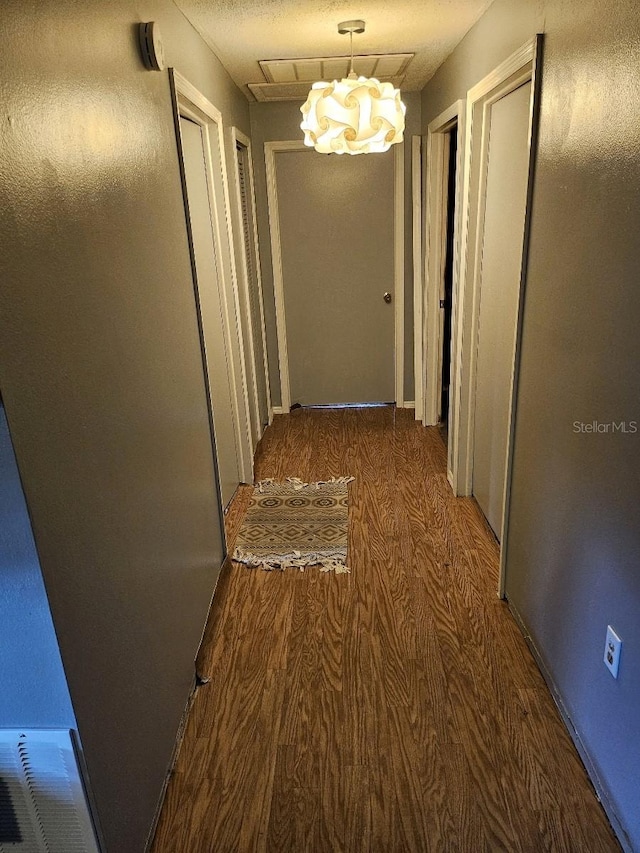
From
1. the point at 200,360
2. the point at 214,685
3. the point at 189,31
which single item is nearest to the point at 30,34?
the point at 200,360

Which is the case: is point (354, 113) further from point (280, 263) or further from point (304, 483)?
point (280, 263)

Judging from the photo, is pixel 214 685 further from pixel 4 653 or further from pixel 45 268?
pixel 45 268

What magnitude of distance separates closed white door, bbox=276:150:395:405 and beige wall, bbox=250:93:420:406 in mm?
124

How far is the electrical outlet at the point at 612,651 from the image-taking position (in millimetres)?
1421

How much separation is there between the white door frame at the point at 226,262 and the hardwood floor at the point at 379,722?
3.05 ft

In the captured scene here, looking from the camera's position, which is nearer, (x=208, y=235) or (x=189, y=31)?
(x=189, y=31)

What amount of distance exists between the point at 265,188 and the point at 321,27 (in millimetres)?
1774

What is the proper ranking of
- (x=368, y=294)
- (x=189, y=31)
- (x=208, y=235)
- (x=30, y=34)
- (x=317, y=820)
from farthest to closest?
(x=368, y=294), (x=208, y=235), (x=189, y=31), (x=317, y=820), (x=30, y=34)

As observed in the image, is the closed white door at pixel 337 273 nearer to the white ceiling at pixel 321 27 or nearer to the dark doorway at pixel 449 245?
the dark doorway at pixel 449 245

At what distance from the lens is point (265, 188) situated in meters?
4.18

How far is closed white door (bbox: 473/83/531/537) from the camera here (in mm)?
2215

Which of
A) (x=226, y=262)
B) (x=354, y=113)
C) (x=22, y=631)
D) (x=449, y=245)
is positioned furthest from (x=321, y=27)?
(x=22, y=631)

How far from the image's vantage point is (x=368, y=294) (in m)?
4.41

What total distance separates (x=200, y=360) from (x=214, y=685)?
4.00ft
